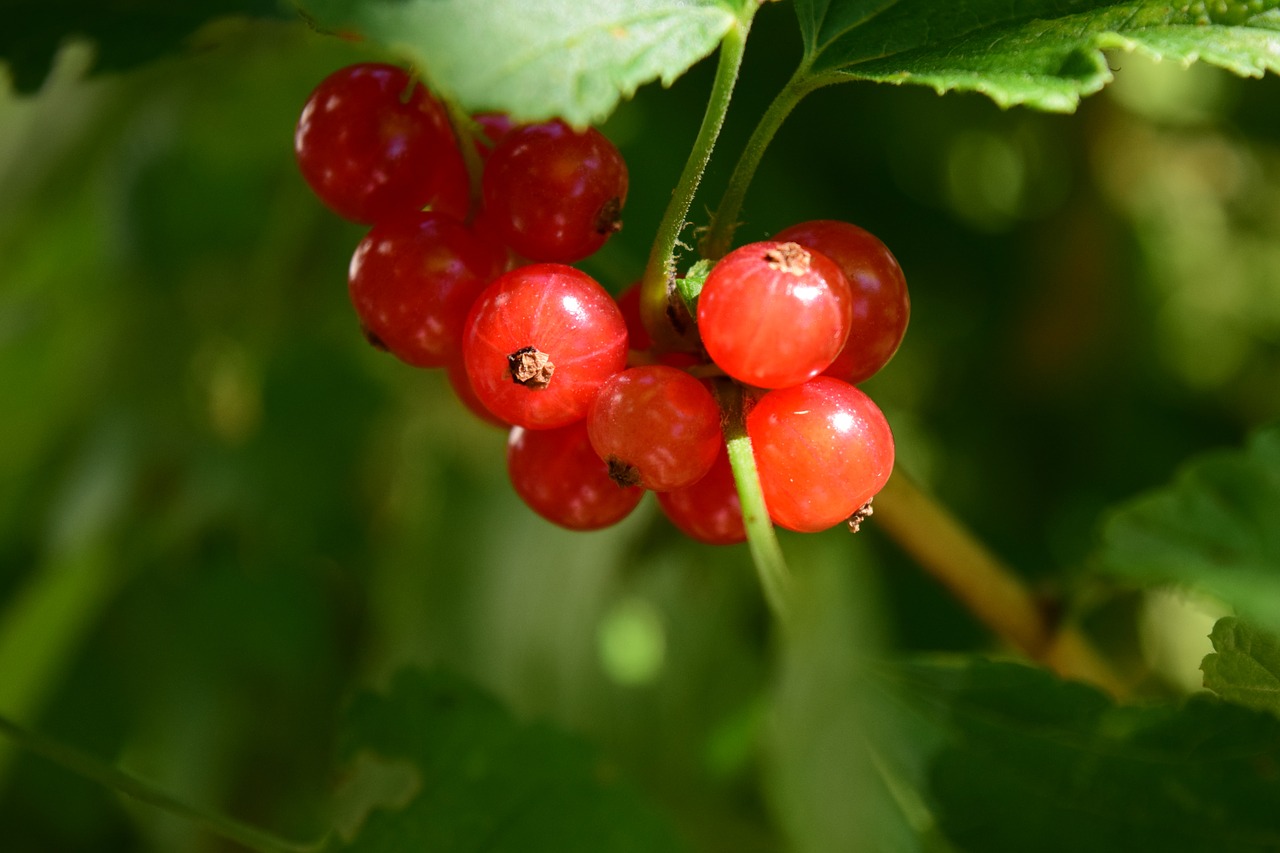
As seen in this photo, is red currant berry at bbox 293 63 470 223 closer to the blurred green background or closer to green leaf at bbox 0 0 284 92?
green leaf at bbox 0 0 284 92

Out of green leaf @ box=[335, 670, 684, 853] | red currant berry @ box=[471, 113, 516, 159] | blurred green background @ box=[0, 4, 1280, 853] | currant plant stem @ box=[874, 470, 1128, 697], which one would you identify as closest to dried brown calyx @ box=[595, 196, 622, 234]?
red currant berry @ box=[471, 113, 516, 159]

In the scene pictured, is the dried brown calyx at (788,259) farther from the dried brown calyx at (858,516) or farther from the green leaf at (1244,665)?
the green leaf at (1244,665)

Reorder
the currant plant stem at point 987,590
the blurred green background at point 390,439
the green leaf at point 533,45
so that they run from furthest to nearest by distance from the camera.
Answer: the blurred green background at point 390,439
the currant plant stem at point 987,590
the green leaf at point 533,45

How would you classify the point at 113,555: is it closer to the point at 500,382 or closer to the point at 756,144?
the point at 500,382

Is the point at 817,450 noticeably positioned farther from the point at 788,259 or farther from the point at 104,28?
the point at 104,28

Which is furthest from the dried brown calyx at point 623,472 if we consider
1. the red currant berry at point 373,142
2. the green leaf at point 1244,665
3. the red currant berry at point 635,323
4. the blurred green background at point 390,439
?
the blurred green background at point 390,439
